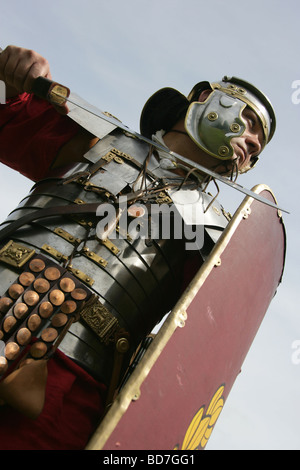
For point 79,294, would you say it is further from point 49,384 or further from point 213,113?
point 213,113

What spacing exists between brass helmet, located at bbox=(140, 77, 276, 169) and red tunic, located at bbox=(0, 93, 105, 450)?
1.00 m

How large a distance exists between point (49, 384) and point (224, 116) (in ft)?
7.98

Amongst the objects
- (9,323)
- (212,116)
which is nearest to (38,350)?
(9,323)

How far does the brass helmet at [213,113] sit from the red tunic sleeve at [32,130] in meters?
→ 1.00

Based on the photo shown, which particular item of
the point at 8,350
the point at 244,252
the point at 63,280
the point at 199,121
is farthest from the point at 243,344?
the point at 199,121

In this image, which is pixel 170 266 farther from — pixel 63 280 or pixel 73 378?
pixel 73 378

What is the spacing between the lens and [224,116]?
12.4ft

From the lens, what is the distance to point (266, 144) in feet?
13.6

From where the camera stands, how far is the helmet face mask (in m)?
3.71

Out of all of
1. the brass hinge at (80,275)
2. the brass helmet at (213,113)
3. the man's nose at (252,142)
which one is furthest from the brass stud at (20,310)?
the man's nose at (252,142)

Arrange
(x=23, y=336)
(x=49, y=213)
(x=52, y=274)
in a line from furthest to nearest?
1. (x=49, y=213)
2. (x=52, y=274)
3. (x=23, y=336)

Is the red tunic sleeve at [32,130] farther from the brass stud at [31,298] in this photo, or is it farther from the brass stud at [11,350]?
the brass stud at [11,350]

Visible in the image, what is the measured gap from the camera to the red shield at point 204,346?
2037mm

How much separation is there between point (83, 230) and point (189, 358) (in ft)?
3.33
